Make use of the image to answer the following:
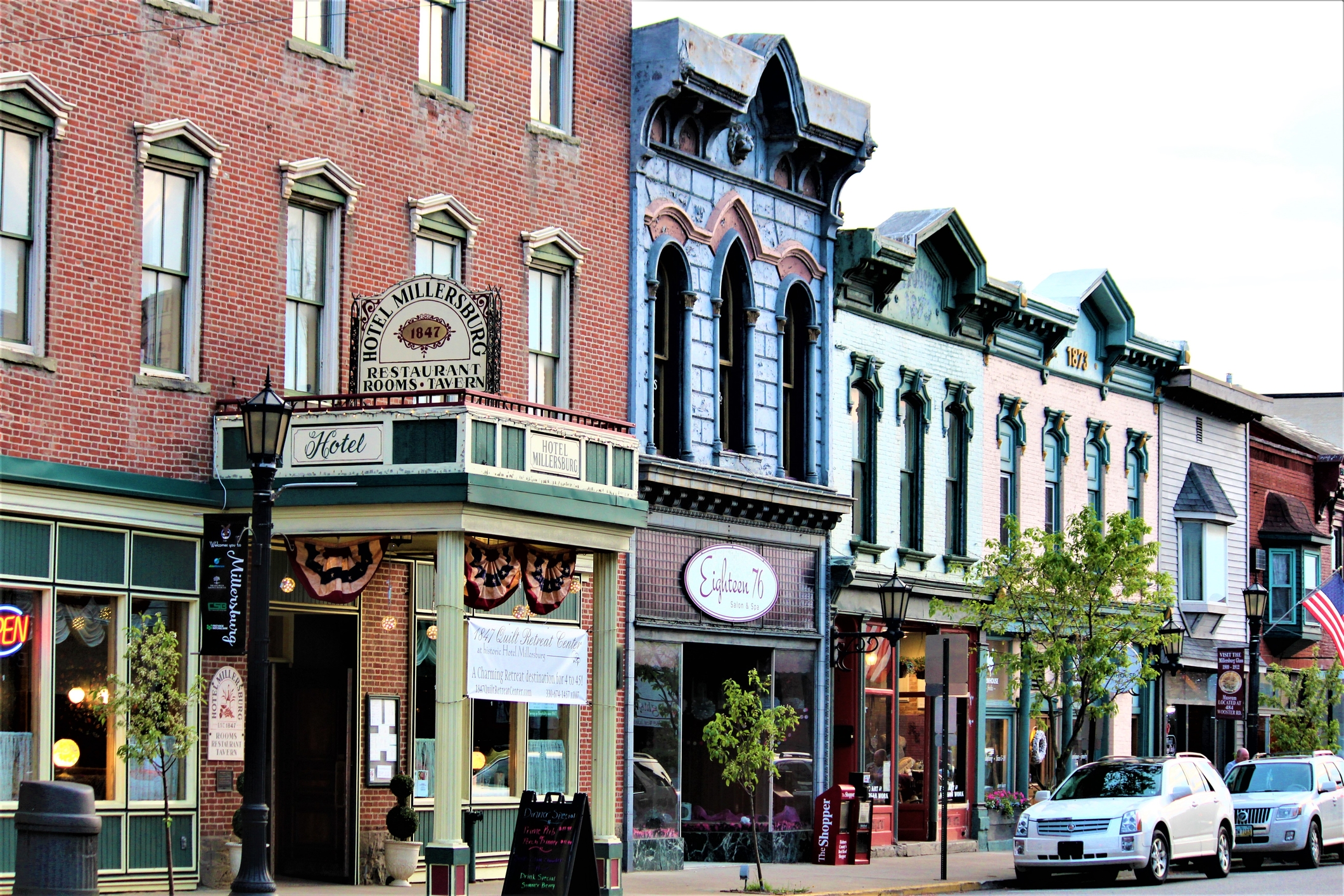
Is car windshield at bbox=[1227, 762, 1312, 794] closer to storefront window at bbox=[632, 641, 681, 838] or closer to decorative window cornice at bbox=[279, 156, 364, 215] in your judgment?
storefront window at bbox=[632, 641, 681, 838]

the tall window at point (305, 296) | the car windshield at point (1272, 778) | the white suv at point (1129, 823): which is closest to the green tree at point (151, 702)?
the tall window at point (305, 296)

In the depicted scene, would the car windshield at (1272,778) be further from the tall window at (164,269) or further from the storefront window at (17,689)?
the storefront window at (17,689)

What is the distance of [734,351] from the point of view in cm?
2875

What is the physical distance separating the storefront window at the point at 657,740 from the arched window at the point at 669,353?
2.83 metres

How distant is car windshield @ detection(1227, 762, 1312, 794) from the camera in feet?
101

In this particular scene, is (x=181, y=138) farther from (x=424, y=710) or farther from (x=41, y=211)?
(x=424, y=710)

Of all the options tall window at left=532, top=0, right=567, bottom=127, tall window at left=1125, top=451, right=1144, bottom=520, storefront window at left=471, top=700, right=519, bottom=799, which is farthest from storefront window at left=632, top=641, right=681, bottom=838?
tall window at left=1125, top=451, right=1144, bottom=520

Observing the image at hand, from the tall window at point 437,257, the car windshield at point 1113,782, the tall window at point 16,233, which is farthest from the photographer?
the car windshield at point 1113,782

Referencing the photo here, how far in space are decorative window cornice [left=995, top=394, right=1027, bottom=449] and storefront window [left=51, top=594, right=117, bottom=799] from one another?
19.9 meters

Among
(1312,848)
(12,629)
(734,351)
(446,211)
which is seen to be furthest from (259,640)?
(1312,848)

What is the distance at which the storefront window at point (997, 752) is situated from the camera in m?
34.9

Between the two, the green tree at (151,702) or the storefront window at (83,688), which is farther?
the storefront window at (83,688)

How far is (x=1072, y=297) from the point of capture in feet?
127

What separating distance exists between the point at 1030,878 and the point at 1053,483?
13.0m
